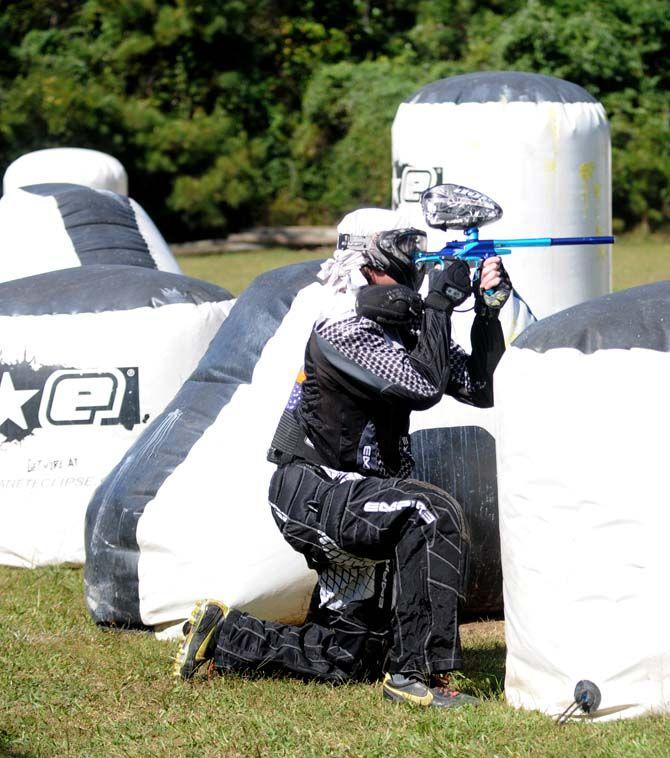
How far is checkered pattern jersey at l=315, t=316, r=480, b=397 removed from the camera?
145 inches

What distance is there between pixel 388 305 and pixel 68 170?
6.55 m

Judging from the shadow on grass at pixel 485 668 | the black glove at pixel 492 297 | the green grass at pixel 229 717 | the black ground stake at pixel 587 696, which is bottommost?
the shadow on grass at pixel 485 668

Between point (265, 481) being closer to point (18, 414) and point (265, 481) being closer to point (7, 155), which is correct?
point (18, 414)

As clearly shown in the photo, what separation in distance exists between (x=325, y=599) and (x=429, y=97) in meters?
2.96

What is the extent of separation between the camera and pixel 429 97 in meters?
6.18

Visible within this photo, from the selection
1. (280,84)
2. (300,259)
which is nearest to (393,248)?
(300,259)

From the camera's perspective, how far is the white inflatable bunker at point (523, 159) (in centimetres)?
602

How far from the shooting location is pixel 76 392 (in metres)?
5.82

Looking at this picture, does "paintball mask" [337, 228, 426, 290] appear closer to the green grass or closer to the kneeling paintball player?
the kneeling paintball player

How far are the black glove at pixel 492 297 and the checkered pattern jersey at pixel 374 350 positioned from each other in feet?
1.06

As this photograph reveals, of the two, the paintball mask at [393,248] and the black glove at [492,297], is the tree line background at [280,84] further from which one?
the paintball mask at [393,248]

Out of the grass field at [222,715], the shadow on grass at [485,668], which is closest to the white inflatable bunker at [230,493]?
the grass field at [222,715]

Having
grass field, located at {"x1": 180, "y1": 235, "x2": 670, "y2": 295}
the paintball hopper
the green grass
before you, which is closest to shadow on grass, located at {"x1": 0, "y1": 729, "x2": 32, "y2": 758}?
the green grass

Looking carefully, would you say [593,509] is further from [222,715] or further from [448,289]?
[222,715]
